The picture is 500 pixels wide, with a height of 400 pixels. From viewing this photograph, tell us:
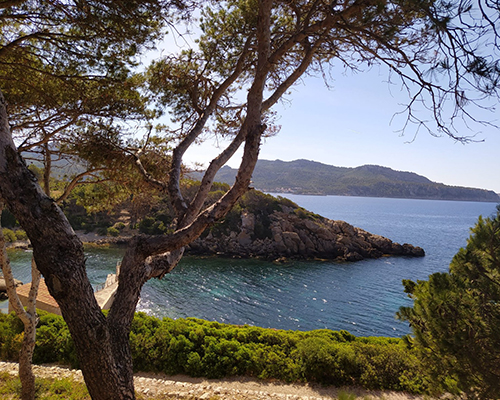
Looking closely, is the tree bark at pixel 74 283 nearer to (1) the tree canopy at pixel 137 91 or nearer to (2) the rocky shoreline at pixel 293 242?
(1) the tree canopy at pixel 137 91

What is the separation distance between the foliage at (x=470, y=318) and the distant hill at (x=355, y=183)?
5062 inches

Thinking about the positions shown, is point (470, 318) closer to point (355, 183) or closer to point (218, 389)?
point (218, 389)

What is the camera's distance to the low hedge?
Answer: 25.9 feet

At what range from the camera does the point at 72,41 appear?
193 inches

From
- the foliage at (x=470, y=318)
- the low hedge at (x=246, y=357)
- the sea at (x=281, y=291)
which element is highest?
the foliage at (x=470, y=318)

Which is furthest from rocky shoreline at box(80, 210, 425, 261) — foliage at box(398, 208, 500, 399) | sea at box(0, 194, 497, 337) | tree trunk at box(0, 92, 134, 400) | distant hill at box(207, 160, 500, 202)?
distant hill at box(207, 160, 500, 202)

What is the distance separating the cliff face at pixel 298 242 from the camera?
34250mm

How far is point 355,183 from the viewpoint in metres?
162

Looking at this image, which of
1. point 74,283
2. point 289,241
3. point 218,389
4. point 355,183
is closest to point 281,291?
point 289,241

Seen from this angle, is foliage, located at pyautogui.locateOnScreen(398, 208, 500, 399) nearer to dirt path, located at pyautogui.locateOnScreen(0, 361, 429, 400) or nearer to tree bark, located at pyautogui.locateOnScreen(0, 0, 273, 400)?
dirt path, located at pyautogui.locateOnScreen(0, 361, 429, 400)

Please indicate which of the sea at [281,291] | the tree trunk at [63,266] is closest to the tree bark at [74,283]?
the tree trunk at [63,266]

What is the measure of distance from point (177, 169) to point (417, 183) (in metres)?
176

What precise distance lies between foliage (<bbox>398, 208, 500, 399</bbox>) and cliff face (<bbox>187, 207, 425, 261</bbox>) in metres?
28.5

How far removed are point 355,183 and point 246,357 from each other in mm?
163539
